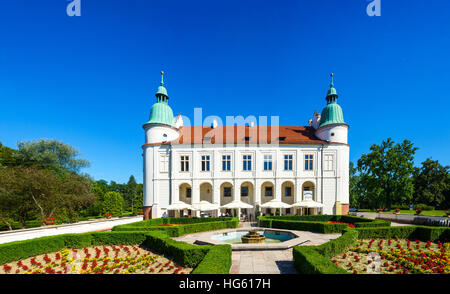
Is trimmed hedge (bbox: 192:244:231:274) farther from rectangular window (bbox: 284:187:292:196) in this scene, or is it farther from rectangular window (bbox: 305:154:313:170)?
rectangular window (bbox: 305:154:313:170)

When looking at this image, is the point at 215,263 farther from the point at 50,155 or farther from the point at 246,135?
the point at 50,155

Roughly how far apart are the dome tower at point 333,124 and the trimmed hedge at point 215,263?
27.2 meters

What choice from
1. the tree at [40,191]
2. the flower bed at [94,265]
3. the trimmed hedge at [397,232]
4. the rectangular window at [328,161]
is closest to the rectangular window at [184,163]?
the tree at [40,191]

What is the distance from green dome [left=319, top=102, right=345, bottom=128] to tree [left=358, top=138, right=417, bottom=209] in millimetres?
15502

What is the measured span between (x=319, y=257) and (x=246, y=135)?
24532 mm

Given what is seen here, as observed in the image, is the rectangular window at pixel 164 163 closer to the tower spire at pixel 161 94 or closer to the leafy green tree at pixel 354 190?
the tower spire at pixel 161 94

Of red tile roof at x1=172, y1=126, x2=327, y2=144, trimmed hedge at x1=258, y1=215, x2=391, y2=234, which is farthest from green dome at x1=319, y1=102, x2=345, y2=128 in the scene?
trimmed hedge at x1=258, y1=215, x2=391, y2=234

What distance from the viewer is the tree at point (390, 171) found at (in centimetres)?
3675

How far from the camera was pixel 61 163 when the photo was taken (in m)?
42.4

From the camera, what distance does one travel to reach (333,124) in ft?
98.7

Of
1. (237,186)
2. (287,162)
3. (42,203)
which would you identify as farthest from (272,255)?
(42,203)

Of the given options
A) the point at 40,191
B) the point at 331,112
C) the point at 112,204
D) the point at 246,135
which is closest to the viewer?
the point at 40,191

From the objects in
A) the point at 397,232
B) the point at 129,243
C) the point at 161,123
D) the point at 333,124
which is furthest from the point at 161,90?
the point at 397,232
